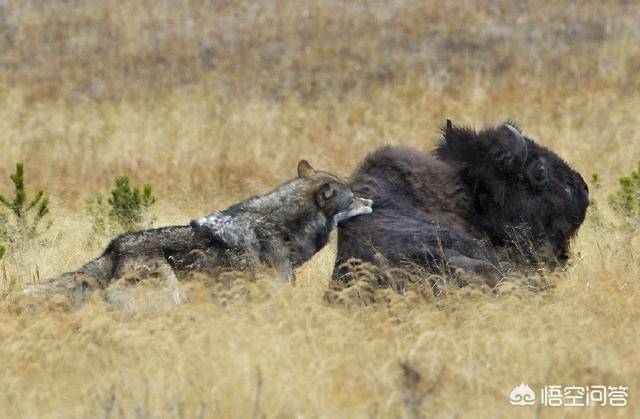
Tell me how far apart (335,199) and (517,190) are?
1455mm

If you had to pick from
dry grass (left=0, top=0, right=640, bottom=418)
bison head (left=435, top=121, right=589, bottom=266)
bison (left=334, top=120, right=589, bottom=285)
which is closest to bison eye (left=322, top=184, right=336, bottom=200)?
bison (left=334, top=120, right=589, bottom=285)

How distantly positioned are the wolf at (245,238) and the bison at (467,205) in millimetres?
261

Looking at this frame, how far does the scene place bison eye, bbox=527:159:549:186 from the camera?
880 cm

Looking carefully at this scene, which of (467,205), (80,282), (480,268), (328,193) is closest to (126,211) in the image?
(328,193)

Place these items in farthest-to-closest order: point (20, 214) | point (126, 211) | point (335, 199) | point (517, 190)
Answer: point (126, 211)
point (20, 214)
point (517, 190)
point (335, 199)

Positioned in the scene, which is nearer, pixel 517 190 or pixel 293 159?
pixel 517 190

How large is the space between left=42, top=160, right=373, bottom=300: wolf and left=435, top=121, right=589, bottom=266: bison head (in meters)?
0.99

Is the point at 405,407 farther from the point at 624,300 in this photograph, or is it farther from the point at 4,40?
the point at 4,40

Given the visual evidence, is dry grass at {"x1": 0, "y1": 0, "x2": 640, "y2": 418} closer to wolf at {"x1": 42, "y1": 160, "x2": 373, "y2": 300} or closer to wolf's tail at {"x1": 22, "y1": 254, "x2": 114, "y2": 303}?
wolf's tail at {"x1": 22, "y1": 254, "x2": 114, "y2": 303}

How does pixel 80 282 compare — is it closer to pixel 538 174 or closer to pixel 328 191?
pixel 328 191

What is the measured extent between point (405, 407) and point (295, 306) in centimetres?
200

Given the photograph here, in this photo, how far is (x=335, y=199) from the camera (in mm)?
8594

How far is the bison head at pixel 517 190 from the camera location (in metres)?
8.67

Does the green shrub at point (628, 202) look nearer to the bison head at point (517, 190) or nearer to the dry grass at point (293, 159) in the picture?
the dry grass at point (293, 159)
